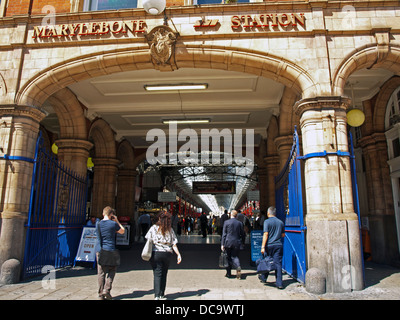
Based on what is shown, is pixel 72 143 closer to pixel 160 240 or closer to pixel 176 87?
pixel 176 87

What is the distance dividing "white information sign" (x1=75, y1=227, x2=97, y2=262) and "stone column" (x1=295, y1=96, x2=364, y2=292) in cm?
519

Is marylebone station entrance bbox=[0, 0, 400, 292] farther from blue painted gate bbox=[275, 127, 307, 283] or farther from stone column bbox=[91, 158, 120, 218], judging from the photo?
stone column bbox=[91, 158, 120, 218]

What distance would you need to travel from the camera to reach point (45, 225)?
24.4 feet

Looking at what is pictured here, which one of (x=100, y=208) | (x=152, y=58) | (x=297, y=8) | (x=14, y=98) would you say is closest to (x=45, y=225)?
(x=14, y=98)

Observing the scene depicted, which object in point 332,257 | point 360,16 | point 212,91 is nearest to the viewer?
point 332,257

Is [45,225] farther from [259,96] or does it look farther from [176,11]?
[259,96]

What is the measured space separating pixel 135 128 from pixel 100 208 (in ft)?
12.7

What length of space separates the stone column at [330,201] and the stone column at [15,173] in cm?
567

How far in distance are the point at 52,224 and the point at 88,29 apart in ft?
15.1

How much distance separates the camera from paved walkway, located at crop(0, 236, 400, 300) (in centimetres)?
534

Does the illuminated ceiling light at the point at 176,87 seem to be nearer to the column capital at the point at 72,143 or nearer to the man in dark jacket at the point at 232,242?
the column capital at the point at 72,143

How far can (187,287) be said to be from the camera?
609 cm

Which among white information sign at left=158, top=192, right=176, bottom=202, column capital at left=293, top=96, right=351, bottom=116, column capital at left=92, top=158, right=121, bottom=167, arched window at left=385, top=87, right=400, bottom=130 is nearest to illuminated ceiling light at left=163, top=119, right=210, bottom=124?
column capital at left=92, top=158, right=121, bottom=167

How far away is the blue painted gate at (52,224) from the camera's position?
22.7ft
